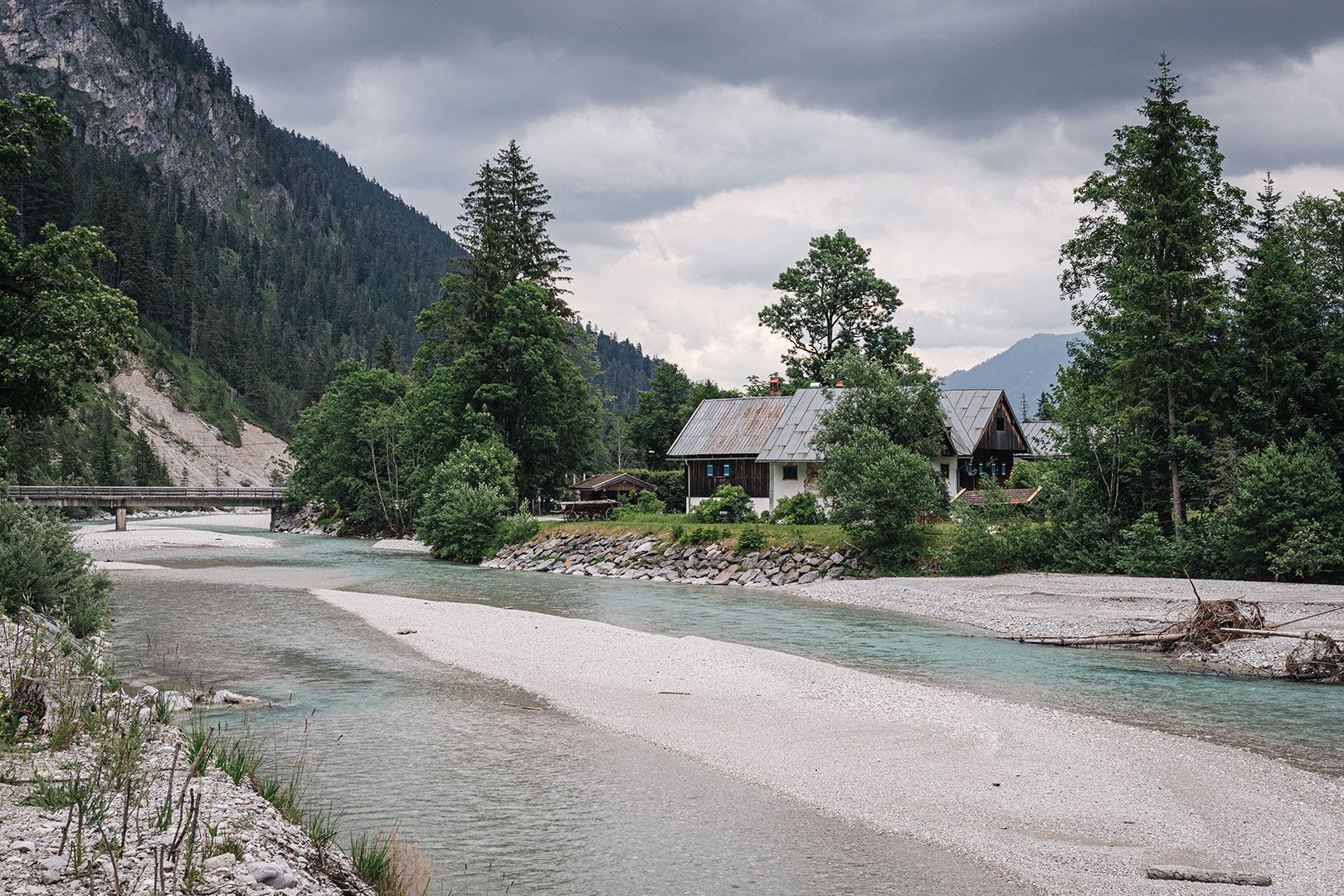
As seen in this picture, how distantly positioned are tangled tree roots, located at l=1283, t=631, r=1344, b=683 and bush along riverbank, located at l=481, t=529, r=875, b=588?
708 inches

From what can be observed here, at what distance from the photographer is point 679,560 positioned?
3966 cm

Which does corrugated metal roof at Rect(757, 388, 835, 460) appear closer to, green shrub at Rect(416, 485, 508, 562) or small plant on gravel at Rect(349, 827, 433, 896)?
green shrub at Rect(416, 485, 508, 562)

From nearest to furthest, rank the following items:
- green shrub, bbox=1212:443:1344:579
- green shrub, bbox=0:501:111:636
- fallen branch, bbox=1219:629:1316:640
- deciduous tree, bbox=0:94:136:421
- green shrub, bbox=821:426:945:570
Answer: green shrub, bbox=0:501:111:636 < fallen branch, bbox=1219:629:1316:640 < deciduous tree, bbox=0:94:136:421 < green shrub, bbox=1212:443:1344:579 < green shrub, bbox=821:426:945:570

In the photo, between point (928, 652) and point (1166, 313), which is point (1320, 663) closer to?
point (928, 652)

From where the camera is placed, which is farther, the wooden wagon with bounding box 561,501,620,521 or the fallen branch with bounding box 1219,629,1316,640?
the wooden wagon with bounding box 561,501,620,521

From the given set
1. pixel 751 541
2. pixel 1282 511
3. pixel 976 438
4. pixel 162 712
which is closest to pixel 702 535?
pixel 751 541

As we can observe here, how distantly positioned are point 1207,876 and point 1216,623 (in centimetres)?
1414

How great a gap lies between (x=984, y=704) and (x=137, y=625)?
71.5ft

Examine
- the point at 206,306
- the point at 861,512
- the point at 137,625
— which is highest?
the point at 206,306

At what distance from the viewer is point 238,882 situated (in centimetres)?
603

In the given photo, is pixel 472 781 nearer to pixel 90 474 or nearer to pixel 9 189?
pixel 90 474

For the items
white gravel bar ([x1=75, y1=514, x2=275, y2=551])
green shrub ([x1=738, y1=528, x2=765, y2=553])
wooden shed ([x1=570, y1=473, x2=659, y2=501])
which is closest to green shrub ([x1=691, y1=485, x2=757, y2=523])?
green shrub ([x1=738, y1=528, x2=765, y2=553])

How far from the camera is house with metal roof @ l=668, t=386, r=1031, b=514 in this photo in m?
46.1

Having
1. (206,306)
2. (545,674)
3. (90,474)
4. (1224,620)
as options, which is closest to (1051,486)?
(1224,620)
